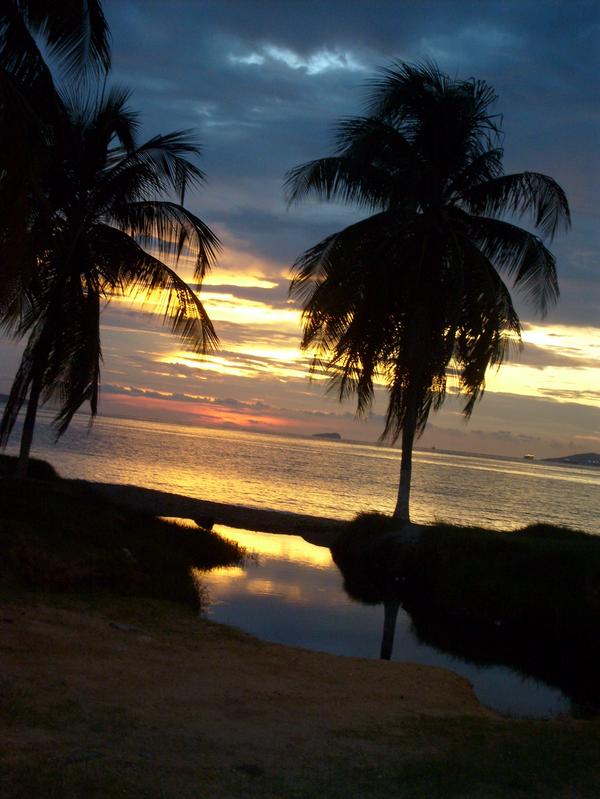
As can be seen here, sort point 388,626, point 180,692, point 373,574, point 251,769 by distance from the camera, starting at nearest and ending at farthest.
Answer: point 251,769 → point 180,692 → point 388,626 → point 373,574

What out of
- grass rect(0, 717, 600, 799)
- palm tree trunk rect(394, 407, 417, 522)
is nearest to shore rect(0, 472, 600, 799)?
grass rect(0, 717, 600, 799)

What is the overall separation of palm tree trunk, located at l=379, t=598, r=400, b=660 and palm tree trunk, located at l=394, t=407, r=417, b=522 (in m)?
4.22

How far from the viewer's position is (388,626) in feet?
46.4

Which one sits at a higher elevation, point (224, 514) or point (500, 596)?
point (500, 596)

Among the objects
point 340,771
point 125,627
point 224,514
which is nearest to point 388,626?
point 125,627

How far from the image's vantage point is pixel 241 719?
657 centimetres

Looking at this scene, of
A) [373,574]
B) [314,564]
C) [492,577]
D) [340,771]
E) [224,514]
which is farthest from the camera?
[224,514]

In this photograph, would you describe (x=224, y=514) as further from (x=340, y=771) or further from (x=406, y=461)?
(x=340, y=771)

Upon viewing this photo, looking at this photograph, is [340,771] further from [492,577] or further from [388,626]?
[492,577]

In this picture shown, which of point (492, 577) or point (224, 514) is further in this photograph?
point (224, 514)

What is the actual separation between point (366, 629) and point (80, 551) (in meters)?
5.05

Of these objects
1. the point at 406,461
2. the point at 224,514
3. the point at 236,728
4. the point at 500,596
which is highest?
the point at 406,461

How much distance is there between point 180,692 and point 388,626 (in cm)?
756

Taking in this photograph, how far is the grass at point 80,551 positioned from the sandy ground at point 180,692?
0.90 metres
